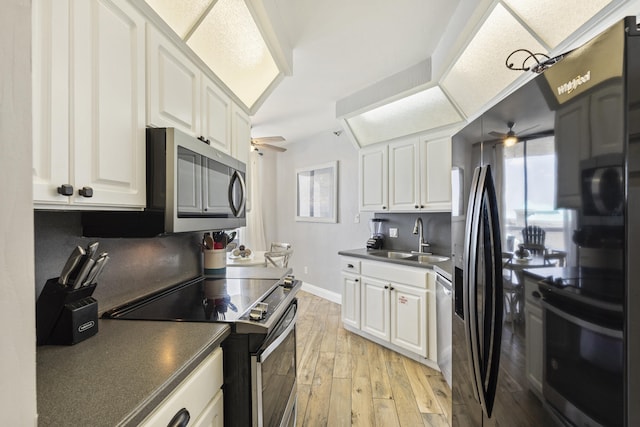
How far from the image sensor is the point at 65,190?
75 cm

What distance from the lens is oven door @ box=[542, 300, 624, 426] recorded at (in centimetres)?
55

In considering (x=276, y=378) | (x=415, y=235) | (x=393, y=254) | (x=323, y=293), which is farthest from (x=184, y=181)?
(x=323, y=293)

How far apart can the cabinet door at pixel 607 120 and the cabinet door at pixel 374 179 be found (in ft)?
7.95

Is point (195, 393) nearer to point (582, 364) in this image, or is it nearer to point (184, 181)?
point (184, 181)

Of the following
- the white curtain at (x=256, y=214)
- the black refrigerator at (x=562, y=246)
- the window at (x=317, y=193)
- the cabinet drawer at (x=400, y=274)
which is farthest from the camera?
the white curtain at (x=256, y=214)

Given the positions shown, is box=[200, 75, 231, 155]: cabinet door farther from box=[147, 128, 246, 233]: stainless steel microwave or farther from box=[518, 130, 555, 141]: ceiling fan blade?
box=[518, 130, 555, 141]: ceiling fan blade

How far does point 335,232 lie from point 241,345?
329 centimetres

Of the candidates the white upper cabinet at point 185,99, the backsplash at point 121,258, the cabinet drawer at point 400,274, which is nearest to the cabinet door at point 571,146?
the white upper cabinet at point 185,99

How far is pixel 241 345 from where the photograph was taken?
1.05 m

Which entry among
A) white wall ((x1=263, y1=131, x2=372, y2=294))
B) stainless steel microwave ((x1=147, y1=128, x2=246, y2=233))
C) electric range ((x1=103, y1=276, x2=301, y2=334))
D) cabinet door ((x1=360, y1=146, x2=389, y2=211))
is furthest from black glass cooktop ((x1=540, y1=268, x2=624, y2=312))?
white wall ((x1=263, y1=131, x2=372, y2=294))

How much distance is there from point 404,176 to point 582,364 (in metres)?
2.35

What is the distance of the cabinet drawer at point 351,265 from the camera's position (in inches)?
115

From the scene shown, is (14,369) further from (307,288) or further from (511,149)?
(307,288)

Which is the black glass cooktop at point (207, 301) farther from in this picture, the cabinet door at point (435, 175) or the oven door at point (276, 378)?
the cabinet door at point (435, 175)
